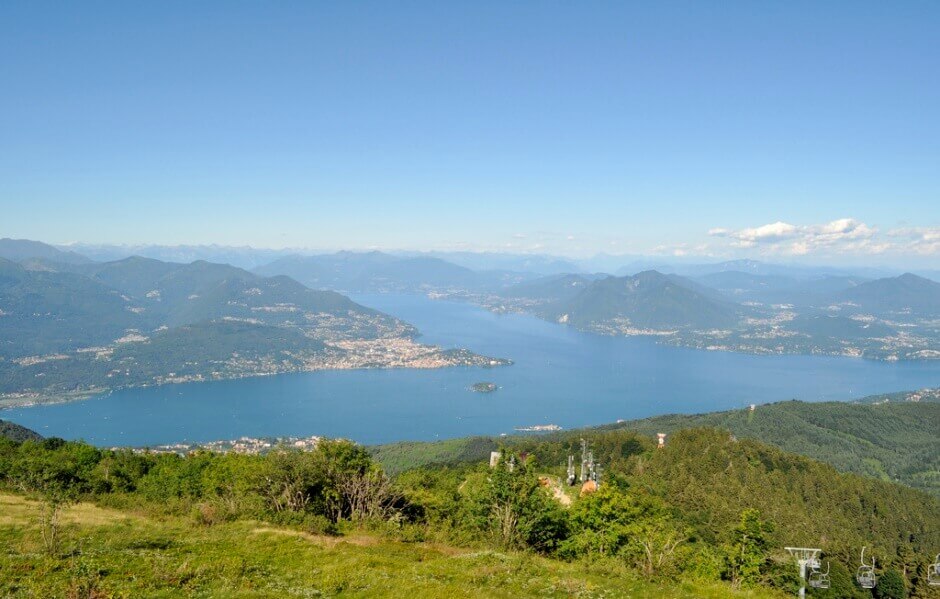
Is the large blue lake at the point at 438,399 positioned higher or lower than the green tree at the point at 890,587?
lower

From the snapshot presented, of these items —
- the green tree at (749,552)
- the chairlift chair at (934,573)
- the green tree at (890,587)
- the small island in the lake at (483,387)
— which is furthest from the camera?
the small island in the lake at (483,387)

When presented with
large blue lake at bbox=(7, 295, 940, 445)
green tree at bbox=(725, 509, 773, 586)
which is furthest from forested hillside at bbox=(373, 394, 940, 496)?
green tree at bbox=(725, 509, 773, 586)

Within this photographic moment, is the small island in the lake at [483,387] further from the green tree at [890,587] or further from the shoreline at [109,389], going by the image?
the green tree at [890,587]

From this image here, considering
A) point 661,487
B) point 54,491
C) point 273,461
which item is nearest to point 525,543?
point 273,461

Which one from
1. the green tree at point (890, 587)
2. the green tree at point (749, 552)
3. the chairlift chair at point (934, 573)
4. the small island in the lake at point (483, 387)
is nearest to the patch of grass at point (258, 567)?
the green tree at point (749, 552)

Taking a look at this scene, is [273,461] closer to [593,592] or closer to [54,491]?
[54,491]

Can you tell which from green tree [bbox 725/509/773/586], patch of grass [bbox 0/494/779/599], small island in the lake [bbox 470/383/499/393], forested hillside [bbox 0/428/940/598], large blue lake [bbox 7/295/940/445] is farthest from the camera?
small island in the lake [bbox 470/383/499/393]

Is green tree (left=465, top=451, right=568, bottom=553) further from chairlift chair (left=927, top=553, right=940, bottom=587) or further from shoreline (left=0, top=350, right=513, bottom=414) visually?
shoreline (left=0, top=350, right=513, bottom=414)
